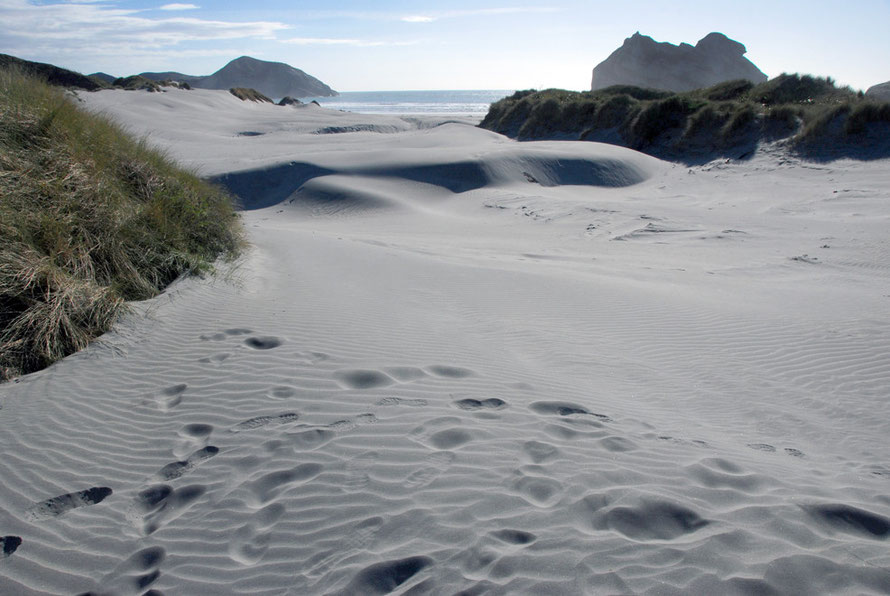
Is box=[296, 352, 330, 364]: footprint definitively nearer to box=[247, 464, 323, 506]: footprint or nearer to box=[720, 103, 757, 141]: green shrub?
box=[247, 464, 323, 506]: footprint

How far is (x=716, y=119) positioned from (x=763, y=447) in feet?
71.1

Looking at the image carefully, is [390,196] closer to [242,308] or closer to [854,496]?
[242,308]

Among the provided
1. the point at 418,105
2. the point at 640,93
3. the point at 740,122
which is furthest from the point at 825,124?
the point at 418,105

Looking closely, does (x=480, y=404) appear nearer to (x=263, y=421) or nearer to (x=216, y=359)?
(x=263, y=421)

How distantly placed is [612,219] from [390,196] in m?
6.38

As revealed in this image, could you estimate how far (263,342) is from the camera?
4.66 m

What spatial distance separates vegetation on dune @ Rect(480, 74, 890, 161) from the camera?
59.6ft

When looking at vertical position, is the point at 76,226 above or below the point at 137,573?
above

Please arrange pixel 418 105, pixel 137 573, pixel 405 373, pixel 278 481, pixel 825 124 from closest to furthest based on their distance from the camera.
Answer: pixel 137 573, pixel 278 481, pixel 405 373, pixel 825 124, pixel 418 105

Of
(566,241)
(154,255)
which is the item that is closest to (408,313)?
(154,255)

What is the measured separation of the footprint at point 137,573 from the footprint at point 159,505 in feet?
0.49

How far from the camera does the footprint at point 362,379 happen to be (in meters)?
3.88

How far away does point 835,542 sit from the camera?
7.59 ft

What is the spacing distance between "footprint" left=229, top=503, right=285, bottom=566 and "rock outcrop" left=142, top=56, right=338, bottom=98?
109460mm
